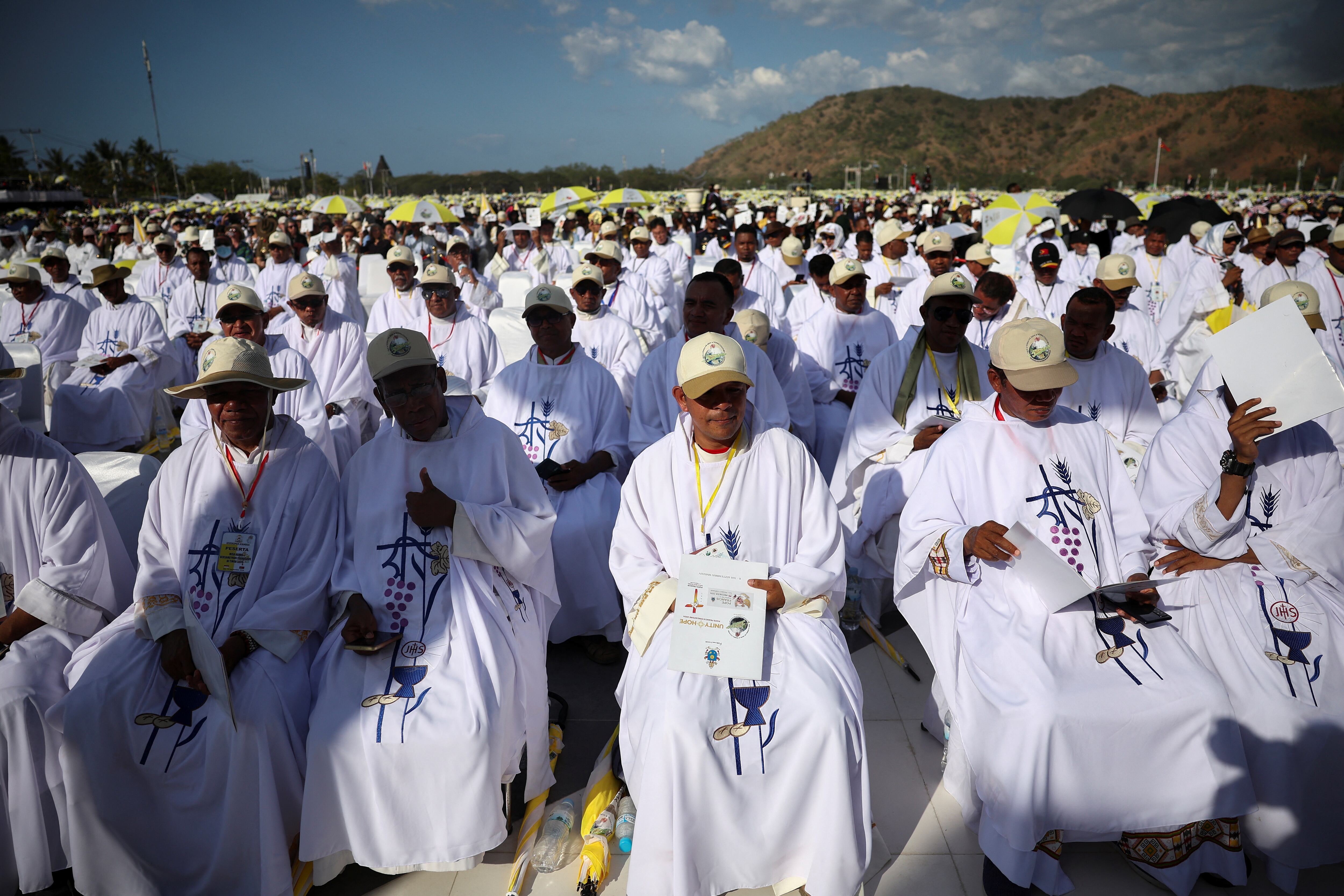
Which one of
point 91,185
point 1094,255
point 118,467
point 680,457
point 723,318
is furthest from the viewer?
point 91,185

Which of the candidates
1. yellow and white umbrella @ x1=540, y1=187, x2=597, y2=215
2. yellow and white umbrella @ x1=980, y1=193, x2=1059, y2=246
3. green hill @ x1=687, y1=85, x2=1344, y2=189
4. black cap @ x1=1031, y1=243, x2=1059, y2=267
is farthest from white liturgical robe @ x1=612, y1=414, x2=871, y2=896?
green hill @ x1=687, y1=85, x2=1344, y2=189

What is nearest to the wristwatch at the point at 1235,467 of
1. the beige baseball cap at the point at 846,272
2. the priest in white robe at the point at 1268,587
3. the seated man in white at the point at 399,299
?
the priest in white robe at the point at 1268,587

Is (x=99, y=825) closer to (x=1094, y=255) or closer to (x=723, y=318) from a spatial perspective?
(x=723, y=318)

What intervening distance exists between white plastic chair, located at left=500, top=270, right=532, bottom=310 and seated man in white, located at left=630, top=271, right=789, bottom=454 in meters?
5.63

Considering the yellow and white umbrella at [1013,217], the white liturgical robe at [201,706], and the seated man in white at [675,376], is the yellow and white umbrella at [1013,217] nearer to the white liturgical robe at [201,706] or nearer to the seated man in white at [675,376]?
the seated man in white at [675,376]

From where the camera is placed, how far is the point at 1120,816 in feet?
9.60

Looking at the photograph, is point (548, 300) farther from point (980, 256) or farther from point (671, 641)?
point (980, 256)

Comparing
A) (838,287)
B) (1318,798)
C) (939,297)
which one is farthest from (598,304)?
(1318,798)

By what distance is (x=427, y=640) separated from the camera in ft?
10.8

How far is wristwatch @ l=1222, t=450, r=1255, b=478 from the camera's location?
3285mm

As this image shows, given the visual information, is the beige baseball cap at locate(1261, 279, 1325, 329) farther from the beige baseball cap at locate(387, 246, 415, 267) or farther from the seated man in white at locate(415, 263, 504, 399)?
the beige baseball cap at locate(387, 246, 415, 267)

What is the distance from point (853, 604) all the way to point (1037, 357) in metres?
2.41

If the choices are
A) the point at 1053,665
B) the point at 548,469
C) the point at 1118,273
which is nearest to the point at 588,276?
the point at 548,469

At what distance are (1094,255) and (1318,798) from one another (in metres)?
12.4
